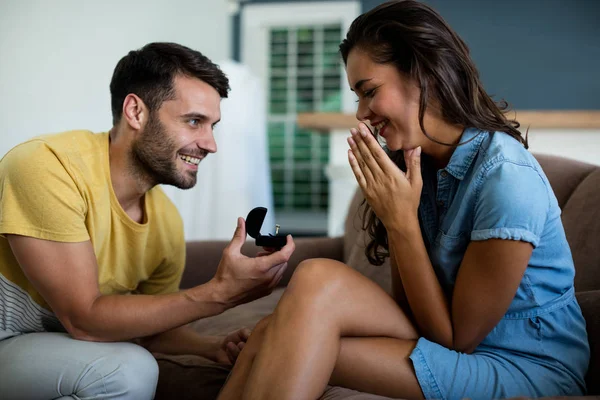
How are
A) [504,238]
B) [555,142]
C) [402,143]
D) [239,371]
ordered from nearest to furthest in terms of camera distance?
[504,238] < [239,371] < [402,143] < [555,142]

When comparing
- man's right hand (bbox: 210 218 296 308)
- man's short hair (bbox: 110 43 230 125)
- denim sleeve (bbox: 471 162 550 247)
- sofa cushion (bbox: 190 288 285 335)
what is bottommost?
sofa cushion (bbox: 190 288 285 335)

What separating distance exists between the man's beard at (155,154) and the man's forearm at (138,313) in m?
0.37

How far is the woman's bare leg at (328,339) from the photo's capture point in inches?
40.3

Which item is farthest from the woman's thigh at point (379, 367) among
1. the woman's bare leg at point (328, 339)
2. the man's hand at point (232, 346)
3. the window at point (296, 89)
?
the window at point (296, 89)

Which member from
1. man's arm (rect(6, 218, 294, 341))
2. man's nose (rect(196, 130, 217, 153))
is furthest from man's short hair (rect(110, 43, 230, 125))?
man's arm (rect(6, 218, 294, 341))

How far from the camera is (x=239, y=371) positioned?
1.13 metres

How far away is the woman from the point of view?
3.45 ft

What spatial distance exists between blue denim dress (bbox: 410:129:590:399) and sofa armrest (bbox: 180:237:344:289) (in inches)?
40.0

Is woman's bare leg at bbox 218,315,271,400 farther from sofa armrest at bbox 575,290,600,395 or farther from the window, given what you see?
the window

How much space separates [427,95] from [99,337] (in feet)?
2.81

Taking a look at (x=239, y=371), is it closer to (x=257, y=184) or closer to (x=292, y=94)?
(x=257, y=184)

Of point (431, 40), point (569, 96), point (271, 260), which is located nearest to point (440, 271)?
point (271, 260)

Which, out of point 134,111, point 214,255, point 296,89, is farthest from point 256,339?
point 296,89

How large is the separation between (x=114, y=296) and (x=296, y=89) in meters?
4.97
